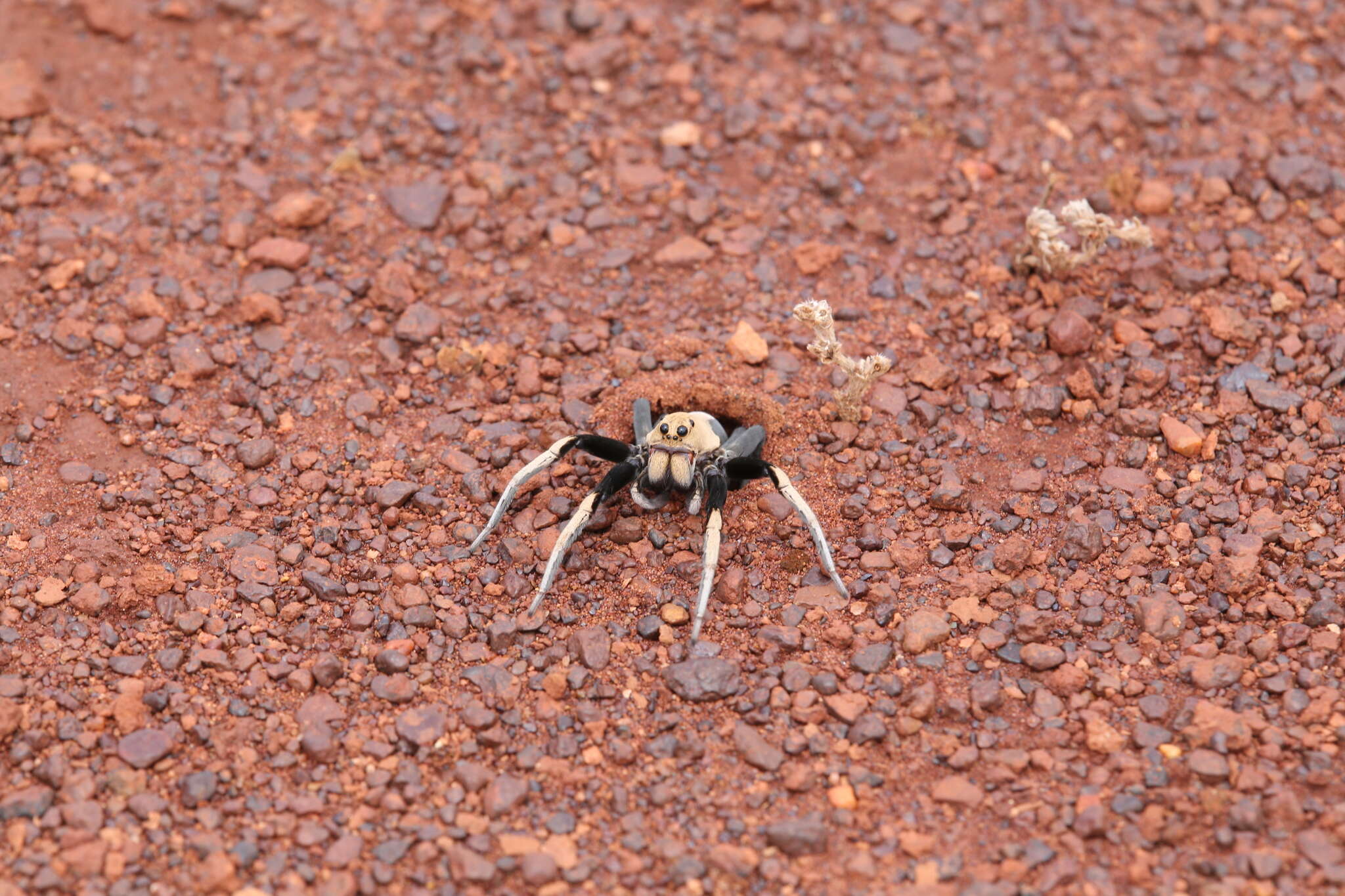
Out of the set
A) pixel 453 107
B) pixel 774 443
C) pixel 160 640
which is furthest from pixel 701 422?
pixel 453 107

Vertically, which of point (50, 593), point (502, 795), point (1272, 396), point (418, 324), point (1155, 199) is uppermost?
point (1155, 199)

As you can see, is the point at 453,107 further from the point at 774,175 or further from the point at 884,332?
the point at 884,332

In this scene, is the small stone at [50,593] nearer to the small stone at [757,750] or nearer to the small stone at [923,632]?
the small stone at [757,750]

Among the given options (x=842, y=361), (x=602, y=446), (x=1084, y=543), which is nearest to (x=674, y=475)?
(x=602, y=446)

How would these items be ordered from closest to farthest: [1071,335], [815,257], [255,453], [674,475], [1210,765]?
[1210,765], [674,475], [255,453], [1071,335], [815,257]

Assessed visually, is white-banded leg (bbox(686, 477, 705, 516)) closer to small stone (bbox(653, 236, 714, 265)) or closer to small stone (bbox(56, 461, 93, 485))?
small stone (bbox(653, 236, 714, 265))

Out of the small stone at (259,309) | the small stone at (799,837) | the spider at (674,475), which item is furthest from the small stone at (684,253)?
the small stone at (799,837)

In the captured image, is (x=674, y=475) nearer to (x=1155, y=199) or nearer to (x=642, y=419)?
(x=642, y=419)
